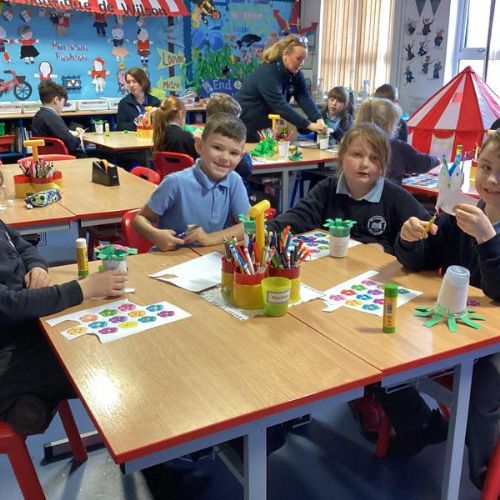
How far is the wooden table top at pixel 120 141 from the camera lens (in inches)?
185

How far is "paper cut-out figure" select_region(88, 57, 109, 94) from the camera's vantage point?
22.4ft

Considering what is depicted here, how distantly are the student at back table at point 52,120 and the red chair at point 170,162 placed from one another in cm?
126

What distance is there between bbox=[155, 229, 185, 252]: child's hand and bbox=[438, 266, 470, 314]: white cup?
3.00 feet

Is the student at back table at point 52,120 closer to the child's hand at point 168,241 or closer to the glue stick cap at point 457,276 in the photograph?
the child's hand at point 168,241

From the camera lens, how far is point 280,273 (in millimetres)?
1562

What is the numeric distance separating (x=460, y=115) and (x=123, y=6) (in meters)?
4.52

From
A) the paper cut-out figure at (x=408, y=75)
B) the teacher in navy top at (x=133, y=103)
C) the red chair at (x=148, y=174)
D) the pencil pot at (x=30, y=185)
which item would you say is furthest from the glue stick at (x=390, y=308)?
the paper cut-out figure at (x=408, y=75)

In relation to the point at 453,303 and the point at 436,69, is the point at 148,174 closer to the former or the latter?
the point at 453,303

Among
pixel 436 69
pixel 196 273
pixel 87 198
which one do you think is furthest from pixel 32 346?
pixel 436 69

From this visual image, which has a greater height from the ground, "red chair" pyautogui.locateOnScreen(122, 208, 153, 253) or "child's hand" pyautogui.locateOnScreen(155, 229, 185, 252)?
"child's hand" pyautogui.locateOnScreen(155, 229, 185, 252)

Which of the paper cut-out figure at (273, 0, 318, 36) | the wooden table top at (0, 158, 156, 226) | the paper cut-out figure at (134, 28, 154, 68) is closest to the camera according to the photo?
the wooden table top at (0, 158, 156, 226)

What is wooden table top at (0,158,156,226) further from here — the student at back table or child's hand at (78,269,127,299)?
the student at back table

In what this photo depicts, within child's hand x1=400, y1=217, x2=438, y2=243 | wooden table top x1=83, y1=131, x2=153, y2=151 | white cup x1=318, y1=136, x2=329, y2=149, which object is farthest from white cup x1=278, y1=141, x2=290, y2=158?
child's hand x1=400, y1=217, x2=438, y2=243

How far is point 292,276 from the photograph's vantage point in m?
1.57
